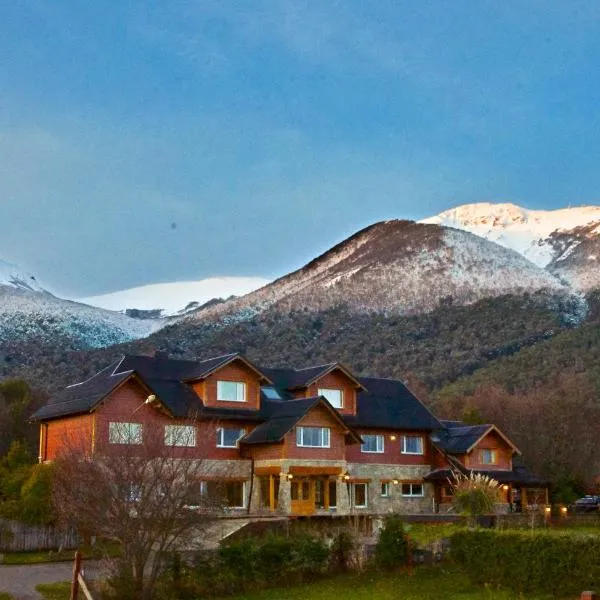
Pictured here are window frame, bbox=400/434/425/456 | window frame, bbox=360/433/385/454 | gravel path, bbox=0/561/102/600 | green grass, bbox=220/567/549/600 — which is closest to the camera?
green grass, bbox=220/567/549/600

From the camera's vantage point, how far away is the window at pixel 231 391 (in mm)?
46219

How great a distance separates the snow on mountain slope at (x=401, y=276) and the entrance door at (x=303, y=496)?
82.1 meters

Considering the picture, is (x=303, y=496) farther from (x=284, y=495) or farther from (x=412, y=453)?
(x=412, y=453)

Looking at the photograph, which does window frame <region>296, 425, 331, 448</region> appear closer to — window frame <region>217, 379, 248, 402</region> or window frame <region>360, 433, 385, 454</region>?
window frame <region>217, 379, 248, 402</region>

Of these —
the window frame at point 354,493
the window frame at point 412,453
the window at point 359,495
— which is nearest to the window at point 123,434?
the window frame at point 354,493

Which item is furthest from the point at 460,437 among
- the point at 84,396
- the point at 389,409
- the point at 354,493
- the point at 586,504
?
the point at 84,396

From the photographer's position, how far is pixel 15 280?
14925 centimetres

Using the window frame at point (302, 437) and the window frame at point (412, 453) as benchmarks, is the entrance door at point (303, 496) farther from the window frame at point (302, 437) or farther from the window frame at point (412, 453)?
the window frame at point (412, 453)

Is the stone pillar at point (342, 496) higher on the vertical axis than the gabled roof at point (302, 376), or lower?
lower

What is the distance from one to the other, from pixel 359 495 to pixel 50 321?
84268 mm

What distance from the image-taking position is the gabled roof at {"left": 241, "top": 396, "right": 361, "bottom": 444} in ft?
146

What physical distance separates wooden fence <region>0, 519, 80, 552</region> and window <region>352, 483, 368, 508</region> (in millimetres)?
15534

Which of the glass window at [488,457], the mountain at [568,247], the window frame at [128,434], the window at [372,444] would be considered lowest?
the window frame at [128,434]

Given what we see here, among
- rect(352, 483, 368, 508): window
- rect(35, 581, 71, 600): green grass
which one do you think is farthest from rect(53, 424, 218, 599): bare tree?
rect(352, 483, 368, 508): window
